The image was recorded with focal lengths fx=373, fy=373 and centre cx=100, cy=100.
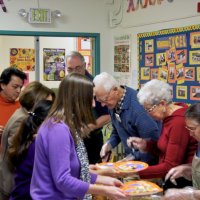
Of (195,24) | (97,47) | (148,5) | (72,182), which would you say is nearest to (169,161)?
(72,182)

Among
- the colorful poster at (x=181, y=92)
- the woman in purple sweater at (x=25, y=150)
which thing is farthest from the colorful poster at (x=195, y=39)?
the woman in purple sweater at (x=25, y=150)

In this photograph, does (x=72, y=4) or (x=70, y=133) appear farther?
(x=72, y=4)

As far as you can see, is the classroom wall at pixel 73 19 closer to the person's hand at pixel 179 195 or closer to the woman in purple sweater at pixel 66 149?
the woman in purple sweater at pixel 66 149

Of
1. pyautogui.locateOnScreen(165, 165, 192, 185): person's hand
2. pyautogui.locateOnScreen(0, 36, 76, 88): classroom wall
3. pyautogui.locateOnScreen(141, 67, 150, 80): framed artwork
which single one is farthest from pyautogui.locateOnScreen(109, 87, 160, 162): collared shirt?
pyautogui.locateOnScreen(0, 36, 76, 88): classroom wall

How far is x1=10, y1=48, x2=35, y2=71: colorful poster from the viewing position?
5.01 m

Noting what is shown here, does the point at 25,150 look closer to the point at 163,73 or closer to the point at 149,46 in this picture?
the point at 163,73

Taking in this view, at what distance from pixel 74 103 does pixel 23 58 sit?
3651mm

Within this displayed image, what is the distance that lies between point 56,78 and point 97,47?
0.82 meters

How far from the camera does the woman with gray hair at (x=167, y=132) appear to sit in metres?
2.06

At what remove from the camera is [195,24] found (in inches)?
133

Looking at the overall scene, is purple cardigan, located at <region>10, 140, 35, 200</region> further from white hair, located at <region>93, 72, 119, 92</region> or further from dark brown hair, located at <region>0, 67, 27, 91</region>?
dark brown hair, located at <region>0, 67, 27, 91</region>

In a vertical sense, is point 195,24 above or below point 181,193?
above

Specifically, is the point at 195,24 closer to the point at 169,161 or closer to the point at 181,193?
the point at 169,161

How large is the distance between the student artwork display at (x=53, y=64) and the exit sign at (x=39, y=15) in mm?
599
